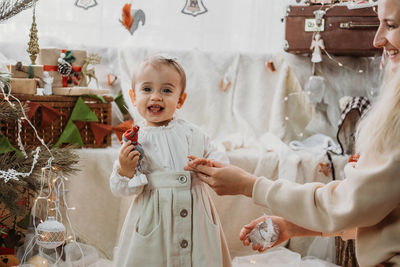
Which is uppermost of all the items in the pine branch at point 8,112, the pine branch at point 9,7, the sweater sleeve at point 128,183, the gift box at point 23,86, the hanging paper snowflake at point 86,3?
the hanging paper snowflake at point 86,3

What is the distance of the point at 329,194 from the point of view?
1.00 meters

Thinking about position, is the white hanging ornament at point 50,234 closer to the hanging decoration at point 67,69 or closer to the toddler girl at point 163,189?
the toddler girl at point 163,189

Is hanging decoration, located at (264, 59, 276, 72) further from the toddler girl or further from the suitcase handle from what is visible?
the toddler girl

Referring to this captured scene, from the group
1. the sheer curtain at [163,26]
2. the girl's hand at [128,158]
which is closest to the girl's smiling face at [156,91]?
the girl's hand at [128,158]

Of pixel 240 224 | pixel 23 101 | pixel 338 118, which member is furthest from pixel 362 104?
pixel 23 101

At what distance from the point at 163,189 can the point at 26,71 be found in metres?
0.89

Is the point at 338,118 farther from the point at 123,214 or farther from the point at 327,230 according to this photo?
the point at 327,230

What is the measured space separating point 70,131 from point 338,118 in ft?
4.20

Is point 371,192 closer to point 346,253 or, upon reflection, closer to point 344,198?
point 344,198

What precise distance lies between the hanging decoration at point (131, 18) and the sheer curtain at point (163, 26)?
4 cm

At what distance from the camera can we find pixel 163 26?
98.8 inches

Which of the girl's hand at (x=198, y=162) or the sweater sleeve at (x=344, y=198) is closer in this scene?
the sweater sleeve at (x=344, y=198)

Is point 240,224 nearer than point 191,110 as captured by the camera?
Yes

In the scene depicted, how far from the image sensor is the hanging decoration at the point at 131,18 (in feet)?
7.75
